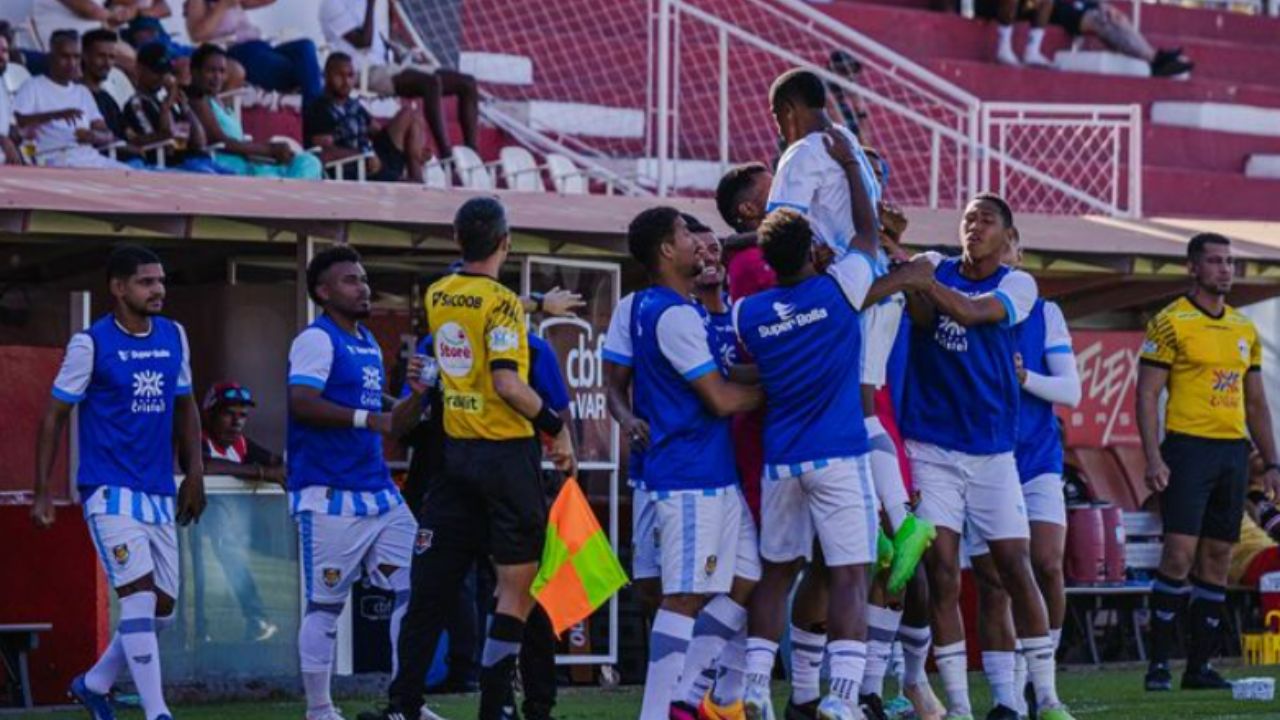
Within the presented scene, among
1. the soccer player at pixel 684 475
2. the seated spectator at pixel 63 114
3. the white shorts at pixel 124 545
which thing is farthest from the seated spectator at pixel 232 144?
the soccer player at pixel 684 475

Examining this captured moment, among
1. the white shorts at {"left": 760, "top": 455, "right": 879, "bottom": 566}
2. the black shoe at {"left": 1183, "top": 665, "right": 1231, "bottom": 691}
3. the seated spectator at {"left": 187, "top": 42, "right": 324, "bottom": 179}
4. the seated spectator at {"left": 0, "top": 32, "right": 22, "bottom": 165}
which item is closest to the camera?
the white shorts at {"left": 760, "top": 455, "right": 879, "bottom": 566}

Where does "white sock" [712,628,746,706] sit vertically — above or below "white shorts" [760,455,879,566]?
below

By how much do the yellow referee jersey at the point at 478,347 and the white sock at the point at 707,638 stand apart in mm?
983

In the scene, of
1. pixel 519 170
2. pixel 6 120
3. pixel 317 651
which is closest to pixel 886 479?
pixel 317 651

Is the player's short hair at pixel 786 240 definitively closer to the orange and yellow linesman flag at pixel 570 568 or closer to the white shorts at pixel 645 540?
the white shorts at pixel 645 540

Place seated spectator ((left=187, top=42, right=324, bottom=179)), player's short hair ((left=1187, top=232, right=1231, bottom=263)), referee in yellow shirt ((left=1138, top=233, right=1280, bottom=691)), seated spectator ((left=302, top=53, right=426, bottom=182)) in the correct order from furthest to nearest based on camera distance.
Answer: seated spectator ((left=302, top=53, right=426, bottom=182)) → seated spectator ((left=187, top=42, right=324, bottom=179)) → referee in yellow shirt ((left=1138, top=233, right=1280, bottom=691)) → player's short hair ((left=1187, top=232, right=1231, bottom=263))

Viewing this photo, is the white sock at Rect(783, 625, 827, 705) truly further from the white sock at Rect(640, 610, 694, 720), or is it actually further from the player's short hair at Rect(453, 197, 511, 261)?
the player's short hair at Rect(453, 197, 511, 261)

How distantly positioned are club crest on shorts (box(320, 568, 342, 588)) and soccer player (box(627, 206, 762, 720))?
6.26ft

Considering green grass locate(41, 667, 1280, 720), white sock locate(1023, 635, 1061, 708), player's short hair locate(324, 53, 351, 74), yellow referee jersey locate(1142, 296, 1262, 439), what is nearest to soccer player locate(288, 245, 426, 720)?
green grass locate(41, 667, 1280, 720)

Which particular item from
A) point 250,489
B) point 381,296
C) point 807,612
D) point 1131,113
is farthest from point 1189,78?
point 807,612

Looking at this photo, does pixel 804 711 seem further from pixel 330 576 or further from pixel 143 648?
pixel 143 648

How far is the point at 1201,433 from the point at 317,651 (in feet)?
15.2

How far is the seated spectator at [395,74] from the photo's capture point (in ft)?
61.3

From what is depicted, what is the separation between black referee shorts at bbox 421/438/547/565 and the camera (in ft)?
35.3
